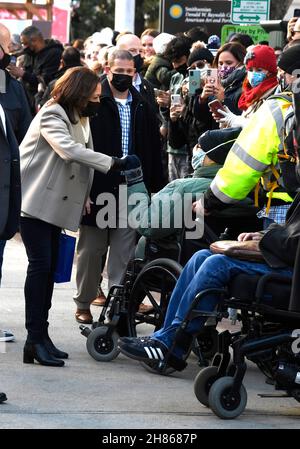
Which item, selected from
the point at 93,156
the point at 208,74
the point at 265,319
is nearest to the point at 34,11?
the point at 208,74

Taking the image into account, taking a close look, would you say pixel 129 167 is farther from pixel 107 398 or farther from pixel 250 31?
pixel 250 31

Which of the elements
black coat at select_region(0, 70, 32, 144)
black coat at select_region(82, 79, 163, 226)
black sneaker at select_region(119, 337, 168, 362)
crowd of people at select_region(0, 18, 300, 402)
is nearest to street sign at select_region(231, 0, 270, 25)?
crowd of people at select_region(0, 18, 300, 402)

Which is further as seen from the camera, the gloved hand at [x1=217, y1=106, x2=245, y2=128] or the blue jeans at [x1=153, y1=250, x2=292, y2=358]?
the gloved hand at [x1=217, y1=106, x2=245, y2=128]

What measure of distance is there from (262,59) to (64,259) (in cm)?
218

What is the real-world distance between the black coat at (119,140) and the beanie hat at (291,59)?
9.14ft

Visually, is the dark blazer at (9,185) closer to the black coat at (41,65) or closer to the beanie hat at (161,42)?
the beanie hat at (161,42)

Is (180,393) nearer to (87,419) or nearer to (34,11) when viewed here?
(87,419)

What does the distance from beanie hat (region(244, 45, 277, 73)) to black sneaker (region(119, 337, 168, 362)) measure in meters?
2.78

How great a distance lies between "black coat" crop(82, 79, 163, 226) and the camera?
30.5 ft

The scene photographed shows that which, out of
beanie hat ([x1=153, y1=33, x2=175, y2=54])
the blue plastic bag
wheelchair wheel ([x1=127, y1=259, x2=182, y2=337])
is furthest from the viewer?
beanie hat ([x1=153, y1=33, x2=175, y2=54])

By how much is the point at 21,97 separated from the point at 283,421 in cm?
372

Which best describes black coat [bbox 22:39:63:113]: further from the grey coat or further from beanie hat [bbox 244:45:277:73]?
the grey coat

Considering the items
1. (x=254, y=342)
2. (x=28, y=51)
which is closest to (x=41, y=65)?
(x=28, y=51)

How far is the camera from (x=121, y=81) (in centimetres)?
934
